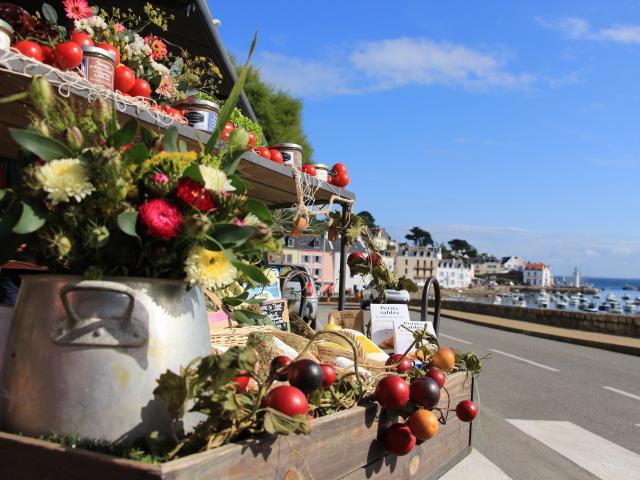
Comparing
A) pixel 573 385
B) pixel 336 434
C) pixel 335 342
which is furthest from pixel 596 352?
pixel 336 434

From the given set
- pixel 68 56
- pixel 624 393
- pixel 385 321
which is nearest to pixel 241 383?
pixel 68 56

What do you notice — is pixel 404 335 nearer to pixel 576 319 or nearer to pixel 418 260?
pixel 576 319

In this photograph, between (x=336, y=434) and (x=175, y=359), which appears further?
(x=336, y=434)

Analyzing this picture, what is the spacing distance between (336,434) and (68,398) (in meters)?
0.62

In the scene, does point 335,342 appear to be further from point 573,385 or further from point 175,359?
point 573,385

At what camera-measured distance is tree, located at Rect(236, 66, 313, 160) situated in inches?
931

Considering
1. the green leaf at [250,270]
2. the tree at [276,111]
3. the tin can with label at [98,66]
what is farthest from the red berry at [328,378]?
the tree at [276,111]

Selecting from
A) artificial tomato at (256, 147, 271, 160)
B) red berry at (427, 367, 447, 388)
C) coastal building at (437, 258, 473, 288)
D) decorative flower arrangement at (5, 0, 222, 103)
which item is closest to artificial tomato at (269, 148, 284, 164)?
artificial tomato at (256, 147, 271, 160)

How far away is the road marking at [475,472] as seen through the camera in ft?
9.28

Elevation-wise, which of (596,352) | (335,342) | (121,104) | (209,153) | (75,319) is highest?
(121,104)

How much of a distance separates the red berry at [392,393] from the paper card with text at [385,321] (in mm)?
1478

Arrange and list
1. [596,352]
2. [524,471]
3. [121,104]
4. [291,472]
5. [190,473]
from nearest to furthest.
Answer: [190,473]
[291,472]
[121,104]
[524,471]
[596,352]

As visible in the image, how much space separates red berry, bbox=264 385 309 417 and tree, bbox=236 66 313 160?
22222mm

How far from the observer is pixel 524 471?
139 inches
